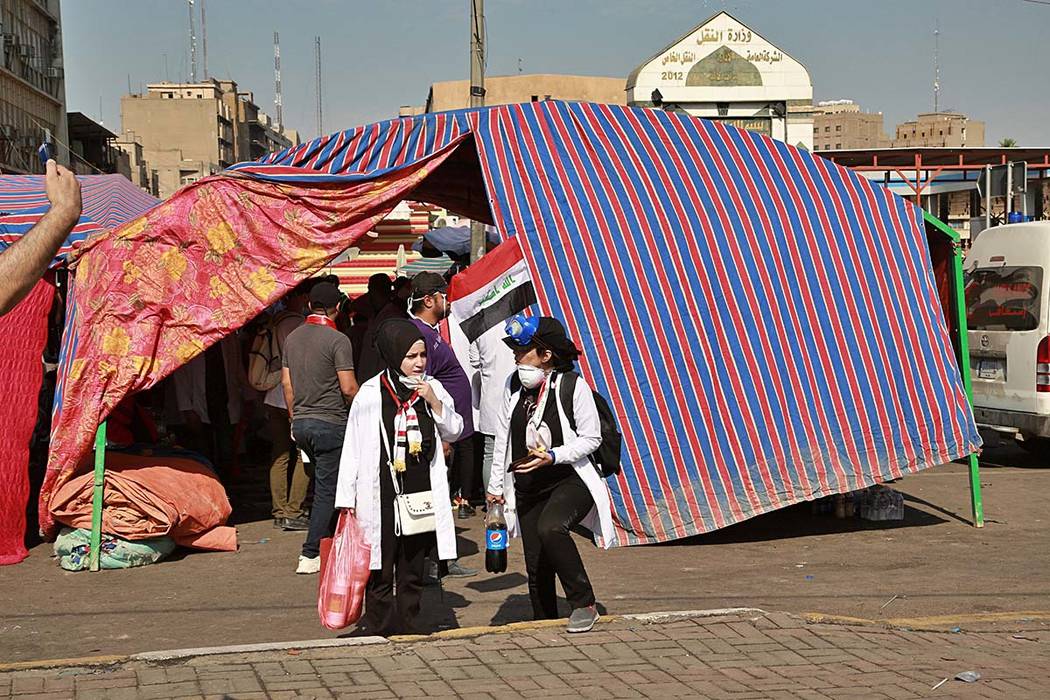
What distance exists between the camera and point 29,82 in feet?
190

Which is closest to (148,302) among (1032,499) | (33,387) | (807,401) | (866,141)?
(33,387)

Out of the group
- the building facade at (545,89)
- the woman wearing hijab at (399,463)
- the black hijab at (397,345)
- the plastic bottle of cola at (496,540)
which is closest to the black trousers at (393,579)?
the woman wearing hijab at (399,463)

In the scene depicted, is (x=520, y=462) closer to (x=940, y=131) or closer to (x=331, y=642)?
(x=331, y=642)

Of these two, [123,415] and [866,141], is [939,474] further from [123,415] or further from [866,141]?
[866,141]

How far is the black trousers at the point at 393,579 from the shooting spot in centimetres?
631

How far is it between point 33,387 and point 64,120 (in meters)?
59.2

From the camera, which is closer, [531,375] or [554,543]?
[554,543]

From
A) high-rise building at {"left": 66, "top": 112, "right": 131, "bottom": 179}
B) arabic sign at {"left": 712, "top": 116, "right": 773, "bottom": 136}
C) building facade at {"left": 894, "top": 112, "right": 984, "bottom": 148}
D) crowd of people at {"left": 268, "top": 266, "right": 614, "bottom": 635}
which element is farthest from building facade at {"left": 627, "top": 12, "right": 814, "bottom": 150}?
building facade at {"left": 894, "top": 112, "right": 984, "bottom": 148}

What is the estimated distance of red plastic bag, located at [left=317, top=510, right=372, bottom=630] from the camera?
20.2 ft

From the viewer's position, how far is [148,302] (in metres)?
9.47

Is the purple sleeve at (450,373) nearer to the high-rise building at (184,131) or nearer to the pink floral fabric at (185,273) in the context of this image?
the pink floral fabric at (185,273)

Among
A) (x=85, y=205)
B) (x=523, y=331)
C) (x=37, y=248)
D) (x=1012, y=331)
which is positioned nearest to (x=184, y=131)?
(x=85, y=205)

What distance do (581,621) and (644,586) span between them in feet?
6.48

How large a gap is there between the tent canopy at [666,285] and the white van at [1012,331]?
2.82 metres
